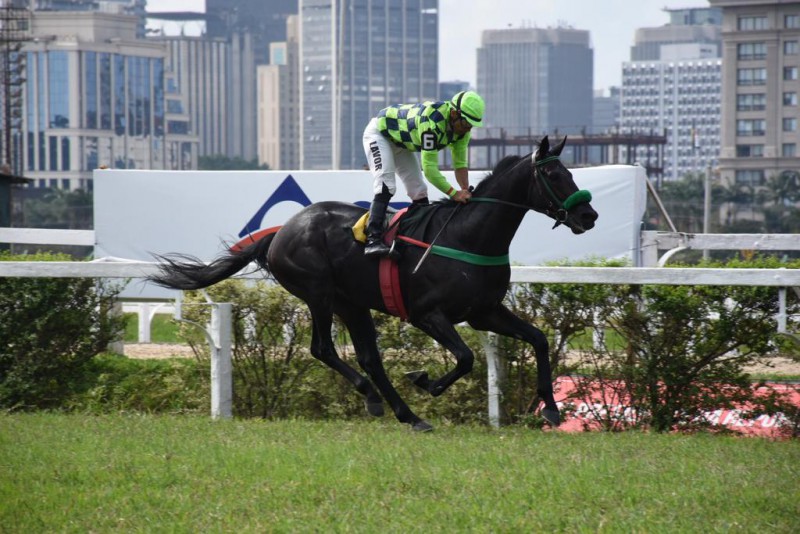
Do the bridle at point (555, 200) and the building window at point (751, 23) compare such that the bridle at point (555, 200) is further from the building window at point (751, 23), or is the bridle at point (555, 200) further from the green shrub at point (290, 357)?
the building window at point (751, 23)

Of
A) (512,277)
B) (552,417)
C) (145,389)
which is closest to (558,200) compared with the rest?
(512,277)

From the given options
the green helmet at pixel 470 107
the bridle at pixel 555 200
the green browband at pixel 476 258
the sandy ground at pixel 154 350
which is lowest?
the sandy ground at pixel 154 350

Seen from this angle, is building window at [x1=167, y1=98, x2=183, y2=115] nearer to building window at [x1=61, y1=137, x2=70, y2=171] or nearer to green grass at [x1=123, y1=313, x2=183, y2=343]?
building window at [x1=61, y1=137, x2=70, y2=171]

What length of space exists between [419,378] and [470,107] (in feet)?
4.89

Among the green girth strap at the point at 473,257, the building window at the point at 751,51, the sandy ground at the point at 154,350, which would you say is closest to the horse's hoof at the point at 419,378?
the green girth strap at the point at 473,257

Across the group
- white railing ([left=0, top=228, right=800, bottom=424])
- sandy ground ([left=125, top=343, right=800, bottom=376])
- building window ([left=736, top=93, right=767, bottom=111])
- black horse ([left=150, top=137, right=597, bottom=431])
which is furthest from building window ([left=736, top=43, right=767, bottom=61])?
black horse ([left=150, top=137, right=597, bottom=431])

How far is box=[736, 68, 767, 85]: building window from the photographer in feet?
328

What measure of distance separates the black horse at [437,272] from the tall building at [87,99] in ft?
479

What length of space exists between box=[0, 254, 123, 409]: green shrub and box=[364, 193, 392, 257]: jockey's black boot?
209 cm

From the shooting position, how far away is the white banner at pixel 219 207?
590 inches

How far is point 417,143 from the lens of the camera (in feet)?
22.7

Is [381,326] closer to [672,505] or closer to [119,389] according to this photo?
[119,389]

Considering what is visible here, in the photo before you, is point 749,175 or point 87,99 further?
point 87,99

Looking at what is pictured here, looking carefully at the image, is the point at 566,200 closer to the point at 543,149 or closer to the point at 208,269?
the point at 543,149
